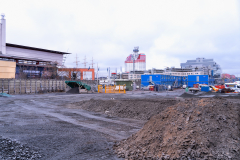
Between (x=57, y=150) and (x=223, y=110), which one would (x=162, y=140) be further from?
(x=57, y=150)

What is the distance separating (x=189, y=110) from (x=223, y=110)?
1.20 meters

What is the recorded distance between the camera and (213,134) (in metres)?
5.70

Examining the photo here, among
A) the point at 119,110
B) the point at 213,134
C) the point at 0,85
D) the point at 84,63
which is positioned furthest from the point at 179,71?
the point at 213,134

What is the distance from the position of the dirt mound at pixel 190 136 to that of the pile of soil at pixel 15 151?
2904 millimetres

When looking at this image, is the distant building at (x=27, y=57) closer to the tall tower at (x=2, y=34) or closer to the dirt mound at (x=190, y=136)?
the tall tower at (x=2, y=34)

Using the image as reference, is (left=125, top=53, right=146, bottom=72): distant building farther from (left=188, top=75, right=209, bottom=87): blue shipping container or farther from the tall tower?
the tall tower

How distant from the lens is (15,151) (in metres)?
6.52

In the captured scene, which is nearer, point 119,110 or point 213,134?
point 213,134

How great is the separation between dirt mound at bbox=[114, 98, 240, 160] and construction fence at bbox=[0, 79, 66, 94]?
34695 mm

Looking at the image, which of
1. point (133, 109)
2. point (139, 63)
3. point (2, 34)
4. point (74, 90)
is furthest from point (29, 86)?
point (139, 63)

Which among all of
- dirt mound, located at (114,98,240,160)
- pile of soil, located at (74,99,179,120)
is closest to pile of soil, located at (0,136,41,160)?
dirt mound, located at (114,98,240,160)

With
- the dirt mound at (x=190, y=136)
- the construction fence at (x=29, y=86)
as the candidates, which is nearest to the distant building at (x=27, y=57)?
the construction fence at (x=29, y=86)

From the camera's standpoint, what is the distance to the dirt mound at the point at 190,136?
17.3 feet

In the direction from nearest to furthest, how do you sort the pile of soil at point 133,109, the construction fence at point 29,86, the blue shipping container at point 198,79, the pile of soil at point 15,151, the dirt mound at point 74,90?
1. the pile of soil at point 15,151
2. the pile of soil at point 133,109
3. the construction fence at point 29,86
4. the dirt mound at point 74,90
5. the blue shipping container at point 198,79
